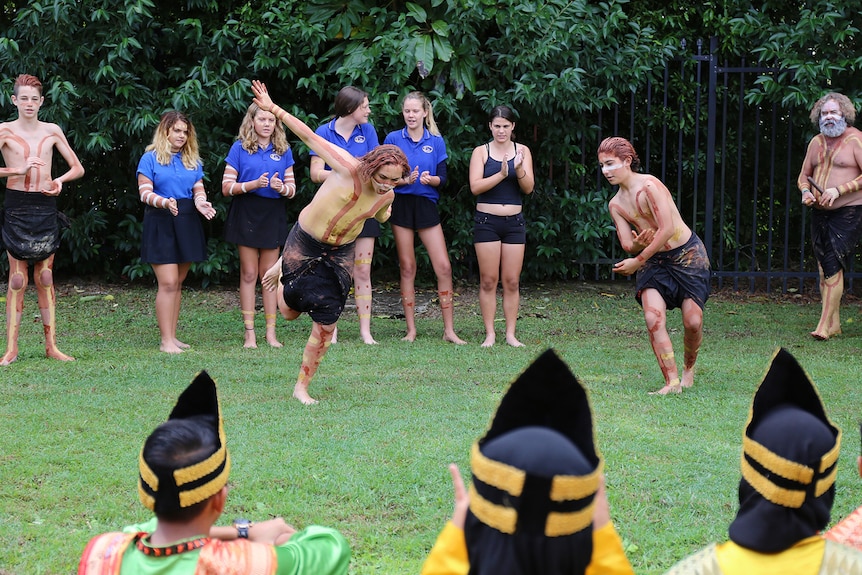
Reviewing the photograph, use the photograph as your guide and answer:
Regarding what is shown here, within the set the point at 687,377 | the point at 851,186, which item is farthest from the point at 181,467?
the point at 851,186

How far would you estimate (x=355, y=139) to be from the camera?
841cm

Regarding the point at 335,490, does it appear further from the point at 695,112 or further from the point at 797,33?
the point at 695,112

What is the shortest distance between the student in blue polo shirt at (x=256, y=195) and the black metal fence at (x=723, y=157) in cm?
441

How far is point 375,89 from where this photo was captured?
10352 mm

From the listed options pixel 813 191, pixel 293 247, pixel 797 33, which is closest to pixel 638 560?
pixel 293 247

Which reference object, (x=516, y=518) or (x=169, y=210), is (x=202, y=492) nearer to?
(x=516, y=518)

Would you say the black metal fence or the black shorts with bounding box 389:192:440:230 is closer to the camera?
the black shorts with bounding box 389:192:440:230

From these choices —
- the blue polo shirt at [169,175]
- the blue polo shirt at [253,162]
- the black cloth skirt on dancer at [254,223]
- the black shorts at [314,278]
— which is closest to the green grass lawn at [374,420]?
the black shorts at [314,278]

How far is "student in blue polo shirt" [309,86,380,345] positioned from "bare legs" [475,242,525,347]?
3.22 feet

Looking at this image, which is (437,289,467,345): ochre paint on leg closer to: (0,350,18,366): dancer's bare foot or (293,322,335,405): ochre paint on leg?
(293,322,335,405): ochre paint on leg

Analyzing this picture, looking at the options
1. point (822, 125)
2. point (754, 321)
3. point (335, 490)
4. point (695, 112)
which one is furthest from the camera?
point (695, 112)

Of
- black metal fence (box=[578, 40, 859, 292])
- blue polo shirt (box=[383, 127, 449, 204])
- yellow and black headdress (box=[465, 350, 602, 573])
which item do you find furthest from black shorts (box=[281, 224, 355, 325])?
black metal fence (box=[578, 40, 859, 292])

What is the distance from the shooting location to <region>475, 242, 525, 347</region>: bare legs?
8664 millimetres

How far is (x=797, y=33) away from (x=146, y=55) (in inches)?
270
